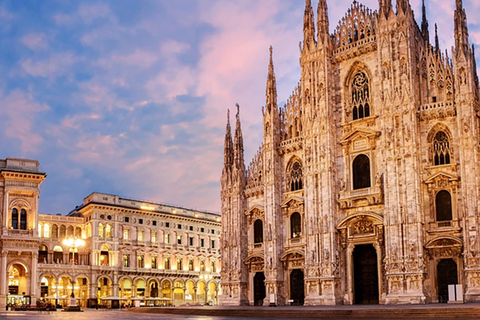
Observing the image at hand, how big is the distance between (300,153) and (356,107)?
5.83m

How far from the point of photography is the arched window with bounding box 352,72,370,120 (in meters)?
43.5

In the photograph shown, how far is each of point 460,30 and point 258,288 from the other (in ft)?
81.9

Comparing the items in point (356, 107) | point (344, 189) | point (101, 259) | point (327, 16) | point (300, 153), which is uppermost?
point (327, 16)

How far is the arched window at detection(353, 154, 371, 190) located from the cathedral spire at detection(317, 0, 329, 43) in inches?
391

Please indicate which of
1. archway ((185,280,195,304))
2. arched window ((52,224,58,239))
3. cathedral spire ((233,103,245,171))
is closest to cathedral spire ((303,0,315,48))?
cathedral spire ((233,103,245,171))

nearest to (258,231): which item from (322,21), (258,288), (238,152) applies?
(258,288)

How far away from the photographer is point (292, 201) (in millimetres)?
46500

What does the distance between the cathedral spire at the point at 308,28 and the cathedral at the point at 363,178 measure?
3.6 inches

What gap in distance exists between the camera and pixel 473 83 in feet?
126

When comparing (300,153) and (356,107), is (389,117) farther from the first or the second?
(300,153)

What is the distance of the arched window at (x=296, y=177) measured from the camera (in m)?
46.8

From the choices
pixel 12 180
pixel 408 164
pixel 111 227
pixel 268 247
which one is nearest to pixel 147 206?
pixel 111 227

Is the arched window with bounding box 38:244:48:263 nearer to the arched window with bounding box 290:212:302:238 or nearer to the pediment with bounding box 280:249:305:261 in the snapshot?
the pediment with bounding box 280:249:305:261

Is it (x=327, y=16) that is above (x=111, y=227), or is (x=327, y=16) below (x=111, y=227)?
above
